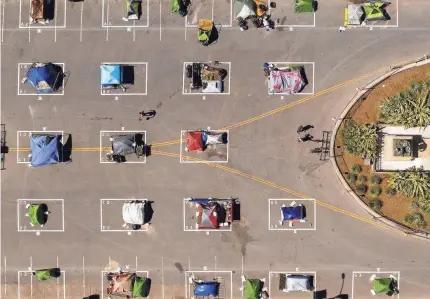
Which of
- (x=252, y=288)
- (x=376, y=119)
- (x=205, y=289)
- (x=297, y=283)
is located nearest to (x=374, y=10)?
(x=376, y=119)

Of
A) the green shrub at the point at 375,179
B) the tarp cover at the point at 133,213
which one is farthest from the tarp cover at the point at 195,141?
the green shrub at the point at 375,179

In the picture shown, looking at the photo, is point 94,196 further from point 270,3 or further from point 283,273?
point 270,3

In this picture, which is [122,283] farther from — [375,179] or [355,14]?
[355,14]

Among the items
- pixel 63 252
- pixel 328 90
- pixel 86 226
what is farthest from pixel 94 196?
pixel 328 90

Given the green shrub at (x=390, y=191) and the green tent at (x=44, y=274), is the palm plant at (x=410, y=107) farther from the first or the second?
the green tent at (x=44, y=274)

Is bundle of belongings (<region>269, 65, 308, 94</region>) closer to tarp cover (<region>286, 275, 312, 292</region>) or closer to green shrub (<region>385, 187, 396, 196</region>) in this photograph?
green shrub (<region>385, 187, 396, 196</region>)

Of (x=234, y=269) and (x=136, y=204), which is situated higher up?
(x=136, y=204)
